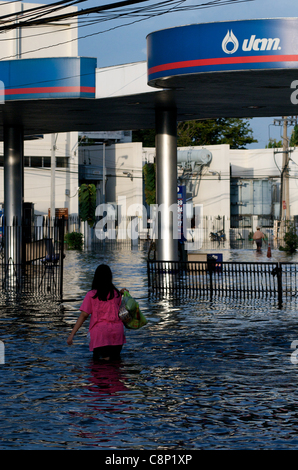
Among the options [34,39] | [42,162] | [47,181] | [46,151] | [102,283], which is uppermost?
[34,39]

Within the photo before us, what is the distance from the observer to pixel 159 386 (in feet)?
28.5

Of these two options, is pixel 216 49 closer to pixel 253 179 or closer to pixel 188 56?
pixel 188 56

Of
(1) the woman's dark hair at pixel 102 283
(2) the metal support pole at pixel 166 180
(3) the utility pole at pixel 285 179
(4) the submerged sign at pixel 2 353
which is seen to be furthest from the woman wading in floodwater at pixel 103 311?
(3) the utility pole at pixel 285 179

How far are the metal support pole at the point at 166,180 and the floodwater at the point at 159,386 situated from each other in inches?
354

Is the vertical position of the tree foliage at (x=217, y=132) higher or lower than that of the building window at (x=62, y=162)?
higher

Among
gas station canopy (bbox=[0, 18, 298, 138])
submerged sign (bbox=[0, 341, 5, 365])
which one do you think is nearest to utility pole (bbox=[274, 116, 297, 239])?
gas station canopy (bbox=[0, 18, 298, 138])

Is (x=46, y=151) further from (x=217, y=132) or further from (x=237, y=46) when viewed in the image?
(x=237, y=46)

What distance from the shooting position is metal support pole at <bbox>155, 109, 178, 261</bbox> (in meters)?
23.8

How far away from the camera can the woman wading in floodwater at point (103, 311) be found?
30.0 feet

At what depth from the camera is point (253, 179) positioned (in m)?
65.4

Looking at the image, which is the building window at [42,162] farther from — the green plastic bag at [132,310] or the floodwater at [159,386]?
the green plastic bag at [132,310]

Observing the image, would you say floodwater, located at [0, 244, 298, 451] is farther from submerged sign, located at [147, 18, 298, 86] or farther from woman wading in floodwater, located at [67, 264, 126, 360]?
submerged sign, located at [147, 18, 298, 86]

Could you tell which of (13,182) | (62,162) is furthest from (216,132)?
(13,182)

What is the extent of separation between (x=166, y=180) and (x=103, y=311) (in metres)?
15.0
